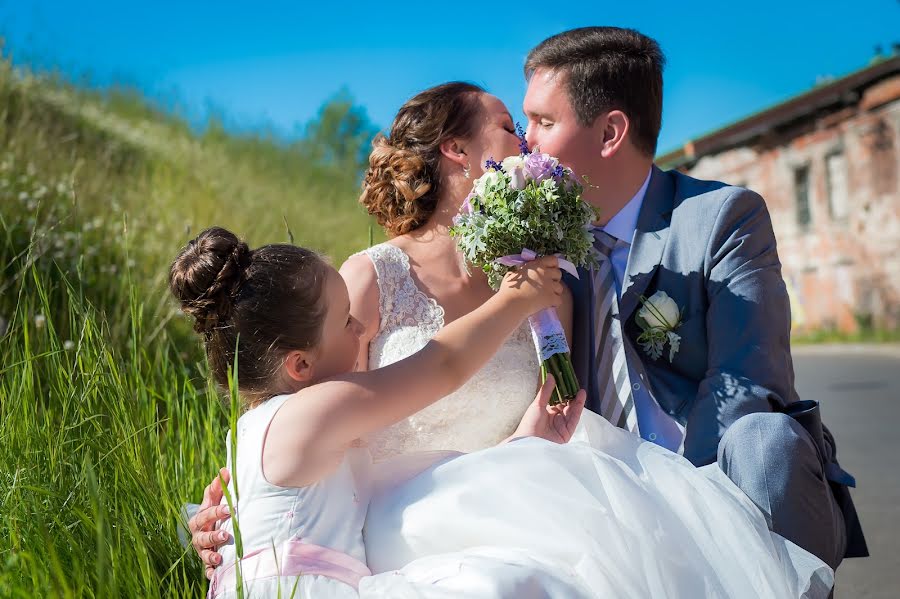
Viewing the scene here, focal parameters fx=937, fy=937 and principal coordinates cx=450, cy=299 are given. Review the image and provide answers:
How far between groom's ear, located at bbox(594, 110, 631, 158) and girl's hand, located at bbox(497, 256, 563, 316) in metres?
0.90

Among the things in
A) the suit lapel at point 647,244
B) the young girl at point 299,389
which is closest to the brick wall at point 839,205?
the suit lapel at point 647,244

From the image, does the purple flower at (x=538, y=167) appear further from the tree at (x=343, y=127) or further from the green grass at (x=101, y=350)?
the tree at (x=343, y=127)

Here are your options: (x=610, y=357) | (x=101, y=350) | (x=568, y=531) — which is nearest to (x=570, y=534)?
(x=568, y=531)

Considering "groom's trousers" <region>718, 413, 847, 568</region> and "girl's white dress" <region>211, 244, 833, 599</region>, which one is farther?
"groom's trousers" <region>718, 413, 847, 568</region>

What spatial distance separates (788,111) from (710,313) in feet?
77.6

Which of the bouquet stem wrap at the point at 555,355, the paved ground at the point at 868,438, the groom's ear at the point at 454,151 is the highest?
the groom's ear at the point at 454,151

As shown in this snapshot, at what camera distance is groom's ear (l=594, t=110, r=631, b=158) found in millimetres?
3816

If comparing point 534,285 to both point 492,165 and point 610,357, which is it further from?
point 610,357

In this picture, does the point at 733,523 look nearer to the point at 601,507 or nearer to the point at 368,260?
the point at 601,507

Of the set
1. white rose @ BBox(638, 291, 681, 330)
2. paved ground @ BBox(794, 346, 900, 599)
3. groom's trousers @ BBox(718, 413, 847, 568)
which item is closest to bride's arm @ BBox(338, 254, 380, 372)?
white rose @ BBox(638, 291, 681, 330)

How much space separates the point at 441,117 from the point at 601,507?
181cm

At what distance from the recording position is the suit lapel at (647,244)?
3.48 metres

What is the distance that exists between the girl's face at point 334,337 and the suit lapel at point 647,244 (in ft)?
3.97

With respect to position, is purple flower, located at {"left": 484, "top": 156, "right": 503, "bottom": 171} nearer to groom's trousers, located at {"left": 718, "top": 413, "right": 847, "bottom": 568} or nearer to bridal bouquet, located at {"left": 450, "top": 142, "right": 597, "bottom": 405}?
bridal bouquet, located at {"left": 450, "top": 142, "right": 597, "bottom": 405}
